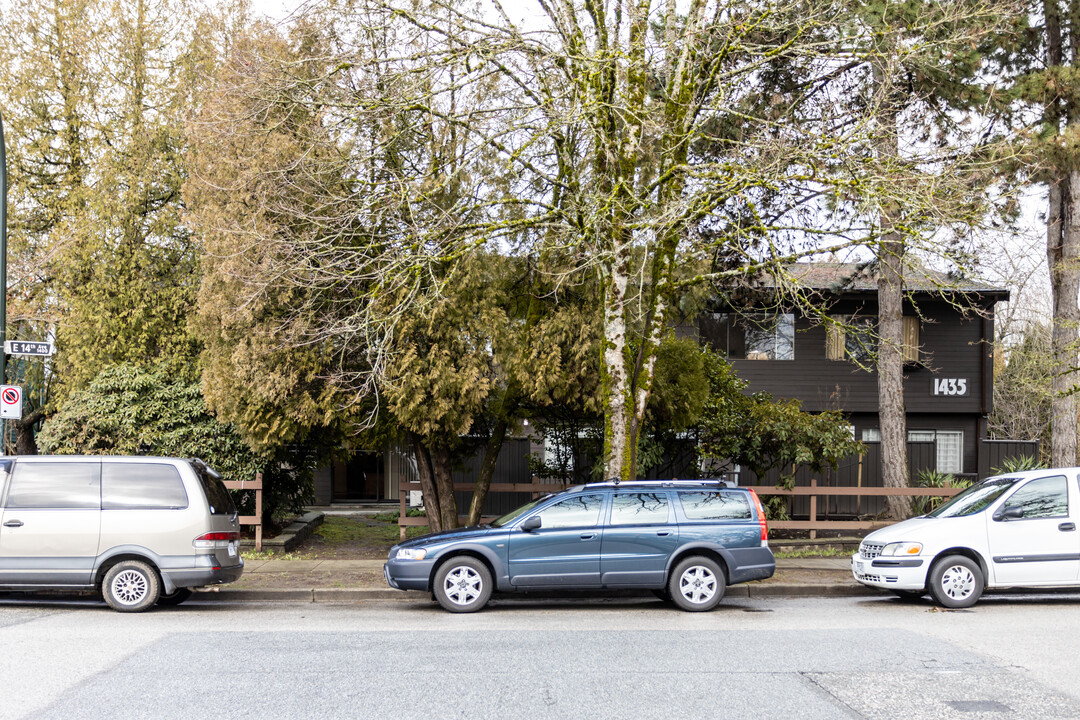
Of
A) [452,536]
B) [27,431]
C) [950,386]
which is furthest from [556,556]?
[950,386]

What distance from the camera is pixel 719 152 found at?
15836 millimetres


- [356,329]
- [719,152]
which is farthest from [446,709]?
[719,152]

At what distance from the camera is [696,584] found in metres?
10.3

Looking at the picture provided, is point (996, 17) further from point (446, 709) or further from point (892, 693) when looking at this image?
point (446, 709)

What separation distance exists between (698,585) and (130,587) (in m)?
6.50

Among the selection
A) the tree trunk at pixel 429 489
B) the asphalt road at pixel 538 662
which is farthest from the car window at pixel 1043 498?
the tree trunk at pixel 429 489

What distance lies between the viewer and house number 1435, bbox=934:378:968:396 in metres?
25.2

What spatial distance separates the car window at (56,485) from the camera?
33.5 ft

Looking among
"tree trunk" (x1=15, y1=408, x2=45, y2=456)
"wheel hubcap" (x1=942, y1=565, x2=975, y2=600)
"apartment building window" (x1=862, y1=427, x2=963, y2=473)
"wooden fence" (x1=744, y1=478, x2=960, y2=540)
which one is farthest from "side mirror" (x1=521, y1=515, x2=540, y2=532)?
"apartment building window" (x1=862, y1=427, x2=963, y2=473)

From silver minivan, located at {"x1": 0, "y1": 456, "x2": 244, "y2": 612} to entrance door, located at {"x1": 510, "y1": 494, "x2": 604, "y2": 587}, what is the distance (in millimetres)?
3444

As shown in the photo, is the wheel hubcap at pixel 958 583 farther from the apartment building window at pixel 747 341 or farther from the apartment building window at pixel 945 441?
the apartment building window at pixel 945 441

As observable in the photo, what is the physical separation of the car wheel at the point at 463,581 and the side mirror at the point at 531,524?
0.65 m

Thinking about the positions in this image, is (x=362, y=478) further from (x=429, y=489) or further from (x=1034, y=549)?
(x=1034, y=549)

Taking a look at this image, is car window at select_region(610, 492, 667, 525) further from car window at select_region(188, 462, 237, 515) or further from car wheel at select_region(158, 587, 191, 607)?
car wheel at select_region(158, 587, 191, 607)
